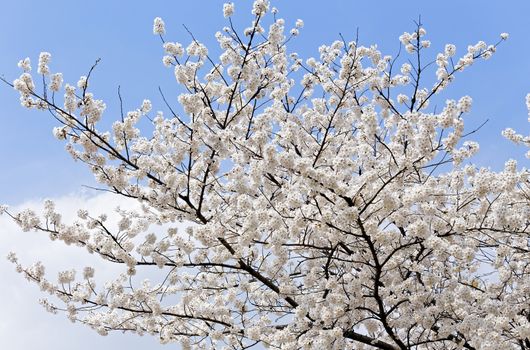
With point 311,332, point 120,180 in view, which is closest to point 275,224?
point 311,332

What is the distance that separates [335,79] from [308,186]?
4.48 metres

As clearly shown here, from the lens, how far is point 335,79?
34.3 feet

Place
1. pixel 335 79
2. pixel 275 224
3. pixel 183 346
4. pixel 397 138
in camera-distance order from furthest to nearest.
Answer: pixel 335 79 → pixel 183 346 → pixel 397 138 → pixel 275 224

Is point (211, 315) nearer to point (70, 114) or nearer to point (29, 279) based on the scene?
point (29, 279)

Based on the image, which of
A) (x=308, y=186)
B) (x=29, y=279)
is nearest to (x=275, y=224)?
(x=308, y=186)

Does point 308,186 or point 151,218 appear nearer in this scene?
point 308,186

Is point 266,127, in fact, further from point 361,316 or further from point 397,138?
point 361,316

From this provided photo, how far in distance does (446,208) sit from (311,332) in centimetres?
247

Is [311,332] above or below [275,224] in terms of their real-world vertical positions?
below

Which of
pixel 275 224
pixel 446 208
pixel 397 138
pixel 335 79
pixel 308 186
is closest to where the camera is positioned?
pixel 308 186

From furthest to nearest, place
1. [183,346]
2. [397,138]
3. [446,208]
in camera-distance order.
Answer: [183,346] → [446,208] → [397,138]

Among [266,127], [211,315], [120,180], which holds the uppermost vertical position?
[266,127]

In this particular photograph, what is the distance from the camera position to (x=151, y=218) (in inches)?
332

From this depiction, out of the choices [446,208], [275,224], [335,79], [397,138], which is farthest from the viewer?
[335,79]
